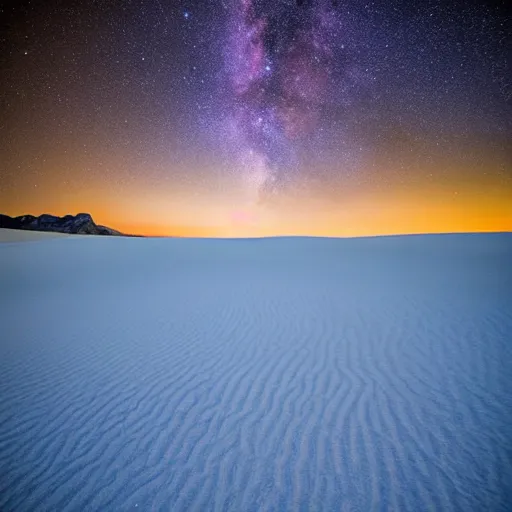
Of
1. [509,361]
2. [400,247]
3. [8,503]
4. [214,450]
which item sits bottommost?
[8,503]

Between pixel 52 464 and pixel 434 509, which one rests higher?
pixel 434 509

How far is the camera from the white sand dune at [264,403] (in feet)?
8.80

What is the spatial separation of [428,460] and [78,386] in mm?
5215

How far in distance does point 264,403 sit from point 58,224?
9373cm

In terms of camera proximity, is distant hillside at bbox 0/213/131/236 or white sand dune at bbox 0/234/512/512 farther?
distant hillside at bbox 0/213/131/236

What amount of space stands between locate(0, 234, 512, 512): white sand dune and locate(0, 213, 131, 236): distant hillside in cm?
7880

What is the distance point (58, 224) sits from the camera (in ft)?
253

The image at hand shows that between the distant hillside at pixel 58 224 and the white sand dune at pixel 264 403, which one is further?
A: the distant hillside at pixel 58 224

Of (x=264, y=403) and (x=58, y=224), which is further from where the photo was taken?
(x=58, y=224)

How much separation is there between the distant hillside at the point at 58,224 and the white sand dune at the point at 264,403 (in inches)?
3102

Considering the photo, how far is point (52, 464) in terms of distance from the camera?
3.03 m

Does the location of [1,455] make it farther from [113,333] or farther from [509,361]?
[509,361]

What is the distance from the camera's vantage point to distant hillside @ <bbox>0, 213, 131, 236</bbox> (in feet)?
248

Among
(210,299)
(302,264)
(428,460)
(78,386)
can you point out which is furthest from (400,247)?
(78,386)
